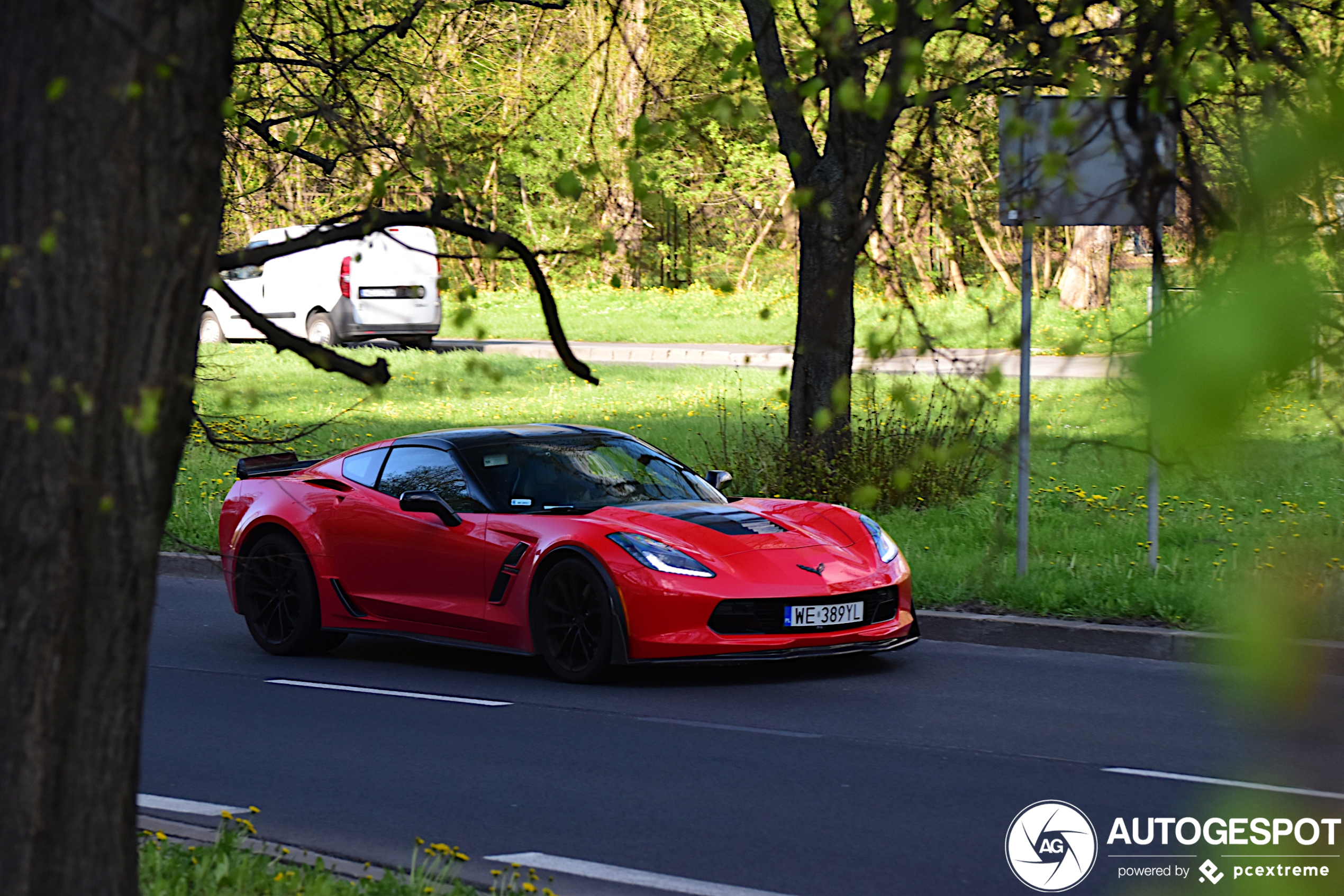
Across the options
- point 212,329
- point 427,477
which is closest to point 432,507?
point 427,477

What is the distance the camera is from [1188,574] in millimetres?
10664

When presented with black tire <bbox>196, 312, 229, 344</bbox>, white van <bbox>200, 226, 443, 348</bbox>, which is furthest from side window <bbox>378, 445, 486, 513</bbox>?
black tire <bbox>196, 312, 229, 344</bbox>

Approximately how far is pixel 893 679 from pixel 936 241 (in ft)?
12.3

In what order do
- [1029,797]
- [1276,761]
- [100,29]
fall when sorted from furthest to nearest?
[1029,797] → [100,29] → [1276,761]

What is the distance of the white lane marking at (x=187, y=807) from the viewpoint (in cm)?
624

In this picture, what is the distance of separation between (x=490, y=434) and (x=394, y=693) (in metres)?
1.83

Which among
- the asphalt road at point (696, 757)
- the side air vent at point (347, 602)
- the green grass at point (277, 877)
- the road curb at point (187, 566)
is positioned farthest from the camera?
the road curb at point (187, 566)

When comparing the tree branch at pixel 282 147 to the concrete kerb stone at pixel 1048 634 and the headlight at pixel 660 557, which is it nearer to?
the headlight at pixel 660 557

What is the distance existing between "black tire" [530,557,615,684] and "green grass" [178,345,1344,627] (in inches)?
63.4

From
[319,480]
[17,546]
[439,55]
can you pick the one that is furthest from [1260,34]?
[439,55]

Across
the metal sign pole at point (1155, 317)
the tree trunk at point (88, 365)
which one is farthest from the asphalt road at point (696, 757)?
the metal sign pole at point (1155, 317)

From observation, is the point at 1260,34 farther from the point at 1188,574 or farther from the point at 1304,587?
the point at 1188,574

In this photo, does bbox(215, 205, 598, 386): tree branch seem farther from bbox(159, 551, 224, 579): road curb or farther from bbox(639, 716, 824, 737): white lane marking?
bbox(159, 551, 224, 579): road curb

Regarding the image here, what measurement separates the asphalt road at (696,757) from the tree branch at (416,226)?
1842 millimetres
